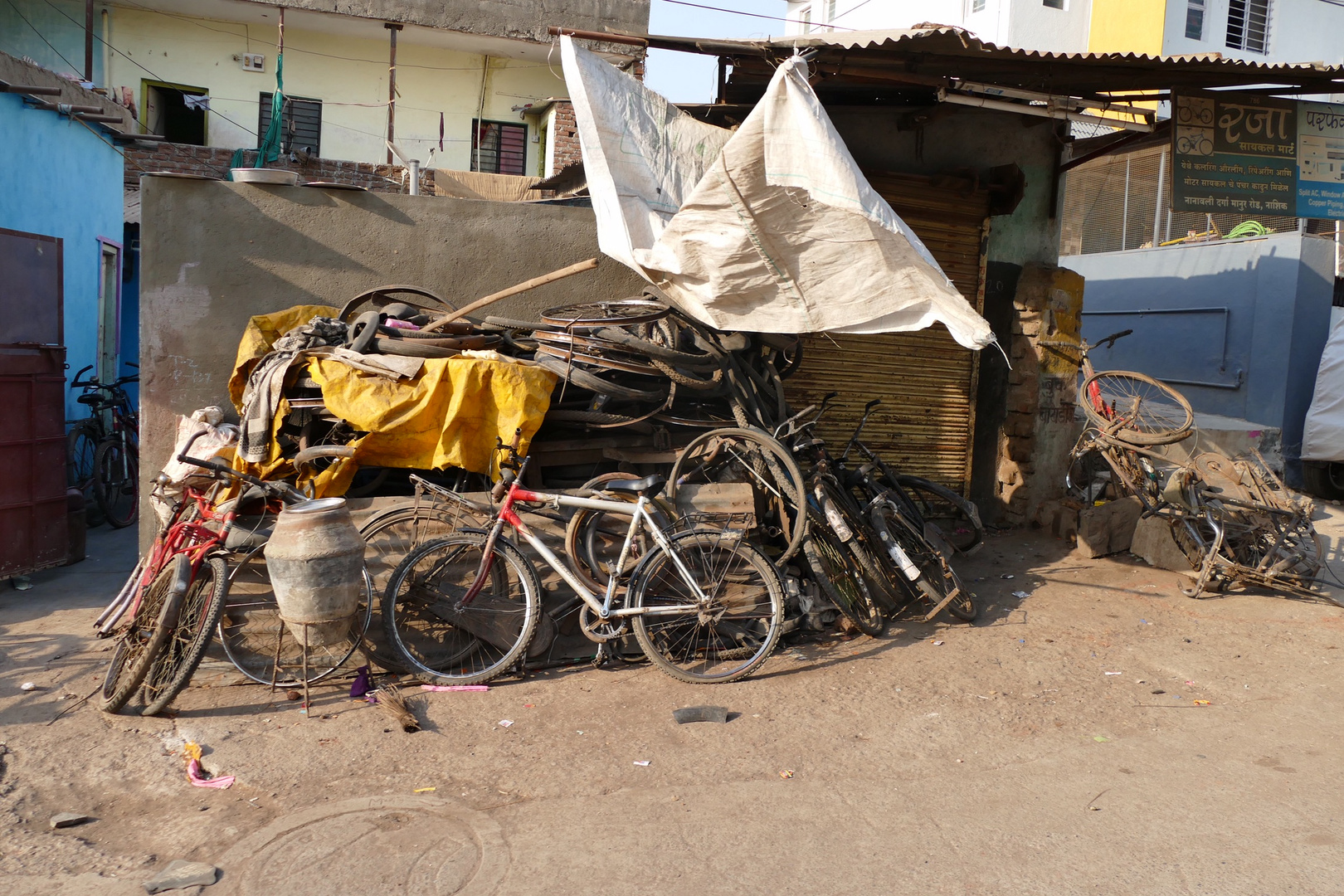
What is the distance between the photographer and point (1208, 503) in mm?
7500

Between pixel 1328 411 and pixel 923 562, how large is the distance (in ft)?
26.0

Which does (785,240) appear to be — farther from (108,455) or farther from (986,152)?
(108,455)

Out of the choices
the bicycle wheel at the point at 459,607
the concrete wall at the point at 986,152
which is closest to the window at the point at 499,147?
the concrete wall at the point at 986,152

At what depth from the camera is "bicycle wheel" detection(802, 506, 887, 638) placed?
19.5 ft

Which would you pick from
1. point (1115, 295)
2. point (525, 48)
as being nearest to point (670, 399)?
point (1115, 295)

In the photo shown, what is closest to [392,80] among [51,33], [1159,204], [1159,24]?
[51,33]

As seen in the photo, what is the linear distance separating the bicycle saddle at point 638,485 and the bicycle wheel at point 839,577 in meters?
1.10

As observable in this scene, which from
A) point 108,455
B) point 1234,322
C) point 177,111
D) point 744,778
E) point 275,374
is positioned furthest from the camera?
point 177,111

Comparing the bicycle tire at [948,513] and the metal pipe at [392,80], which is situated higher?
the metal pipe at [392,80]

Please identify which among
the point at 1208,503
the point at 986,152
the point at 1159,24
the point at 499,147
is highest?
the point at 1159,24

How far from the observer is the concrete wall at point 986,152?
827 centimetres

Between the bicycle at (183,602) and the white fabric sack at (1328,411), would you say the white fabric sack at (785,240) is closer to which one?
the bicycle at (183,602)

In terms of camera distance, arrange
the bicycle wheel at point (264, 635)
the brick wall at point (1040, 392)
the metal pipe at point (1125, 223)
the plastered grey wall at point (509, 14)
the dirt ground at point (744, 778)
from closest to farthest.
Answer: the dirt ground at point (744, 778) → the bicycle wheel at point (264, 635) → the brick wall at point (1040, 392) → the metal pipe at point (1125, 223) → the plastered grey wall at point (509, 14)

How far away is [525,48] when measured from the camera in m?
19.6
